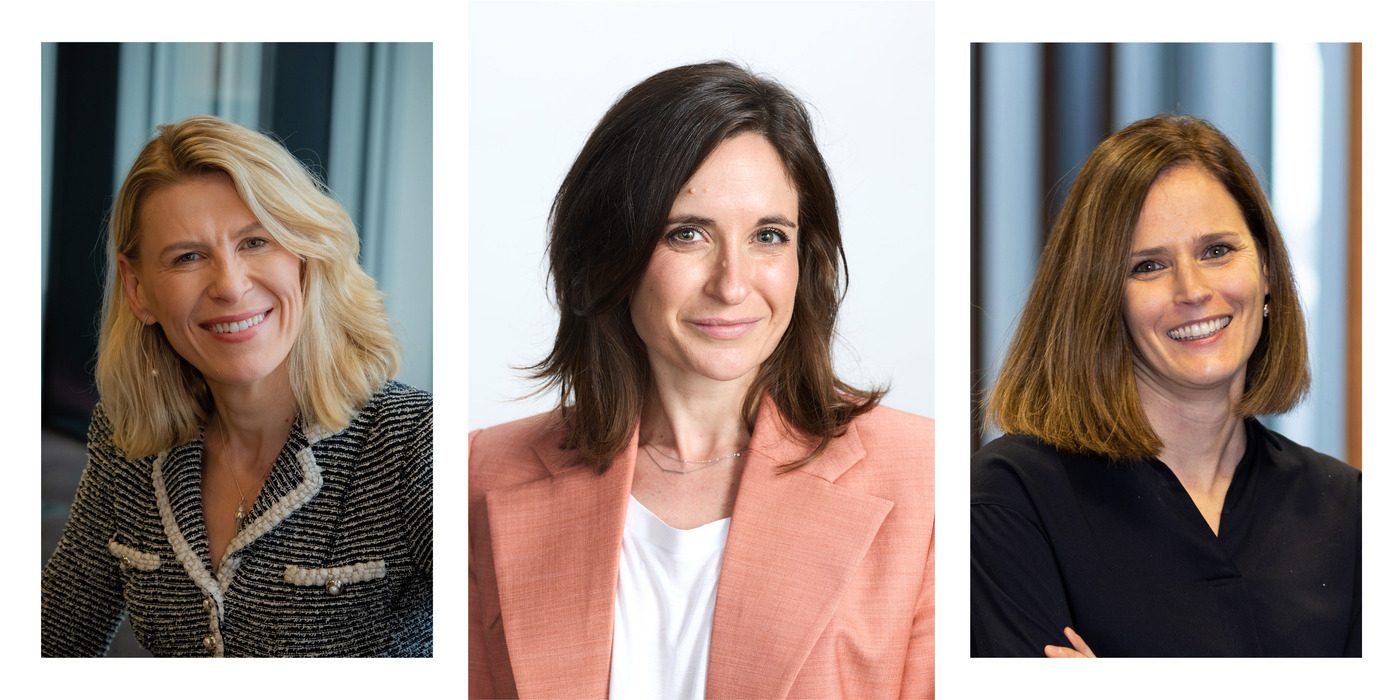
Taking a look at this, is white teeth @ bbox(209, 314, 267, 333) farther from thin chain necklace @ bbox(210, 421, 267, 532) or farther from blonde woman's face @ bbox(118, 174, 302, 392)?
thin chain necklace @ bbox(210, 421, 267, 532)

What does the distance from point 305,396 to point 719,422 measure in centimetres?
77

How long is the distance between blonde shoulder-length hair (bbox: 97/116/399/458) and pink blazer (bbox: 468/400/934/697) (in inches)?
11.1

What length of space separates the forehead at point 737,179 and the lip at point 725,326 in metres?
0.20

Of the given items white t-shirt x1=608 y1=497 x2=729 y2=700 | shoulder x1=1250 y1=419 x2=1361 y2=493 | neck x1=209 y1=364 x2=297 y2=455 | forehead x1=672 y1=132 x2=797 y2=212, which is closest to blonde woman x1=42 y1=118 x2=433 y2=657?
neck x1=209 y1=364 x2=297 y2=455

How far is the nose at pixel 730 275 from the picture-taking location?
2.18m

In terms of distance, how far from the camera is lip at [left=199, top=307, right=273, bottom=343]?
2.27 meters

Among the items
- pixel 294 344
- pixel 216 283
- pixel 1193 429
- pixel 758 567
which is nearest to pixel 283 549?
pixel 294 344

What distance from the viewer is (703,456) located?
2.27 meters

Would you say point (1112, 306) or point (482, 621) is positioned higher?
point (1112, 306)

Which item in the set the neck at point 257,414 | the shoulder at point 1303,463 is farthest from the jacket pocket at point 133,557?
the shoulder at point 1303,463

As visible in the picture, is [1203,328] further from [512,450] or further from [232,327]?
[232,327]

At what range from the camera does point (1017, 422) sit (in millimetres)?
2314

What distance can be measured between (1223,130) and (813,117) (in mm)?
760
